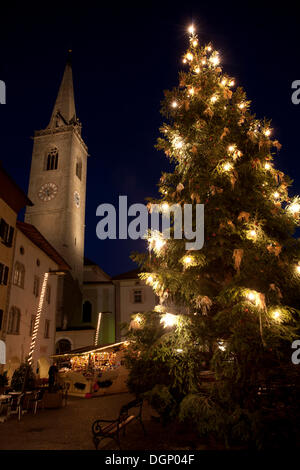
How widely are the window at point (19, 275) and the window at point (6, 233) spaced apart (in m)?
2.49

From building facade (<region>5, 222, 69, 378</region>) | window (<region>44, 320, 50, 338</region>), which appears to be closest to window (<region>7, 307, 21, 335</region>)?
building facade (<region>5, 222, 69, 378</region>)

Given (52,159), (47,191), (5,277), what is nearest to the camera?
(5,277)

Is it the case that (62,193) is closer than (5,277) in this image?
No

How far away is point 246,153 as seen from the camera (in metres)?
8.77

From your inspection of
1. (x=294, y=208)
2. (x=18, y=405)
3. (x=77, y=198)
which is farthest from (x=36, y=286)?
(x=77, y=198)

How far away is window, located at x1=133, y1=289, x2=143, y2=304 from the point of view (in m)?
39.2

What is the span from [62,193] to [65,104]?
19139mm

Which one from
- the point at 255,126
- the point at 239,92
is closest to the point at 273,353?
the point at 255,126

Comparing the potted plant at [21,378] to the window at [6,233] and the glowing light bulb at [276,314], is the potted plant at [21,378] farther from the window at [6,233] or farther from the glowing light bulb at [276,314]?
the glowing light bulb at [276,314]

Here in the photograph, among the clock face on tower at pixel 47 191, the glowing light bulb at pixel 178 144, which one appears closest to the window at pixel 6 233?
the glowing light bulb at pixel 178 144

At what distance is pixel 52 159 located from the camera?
148 feet

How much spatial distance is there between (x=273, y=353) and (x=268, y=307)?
101 centimetres

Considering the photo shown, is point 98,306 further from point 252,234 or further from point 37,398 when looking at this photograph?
point 252,234

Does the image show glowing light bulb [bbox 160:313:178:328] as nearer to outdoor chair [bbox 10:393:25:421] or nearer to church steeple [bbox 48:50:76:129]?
outdoor chair [bbox 10:393:25:421]
